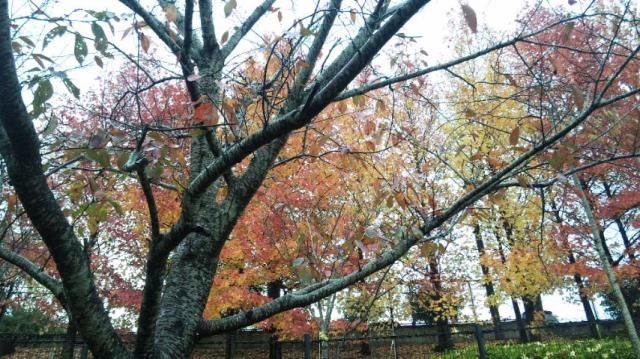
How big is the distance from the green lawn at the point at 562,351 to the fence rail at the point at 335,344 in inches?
16.9

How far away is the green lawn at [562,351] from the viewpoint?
371 inches

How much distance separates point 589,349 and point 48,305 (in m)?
15.0

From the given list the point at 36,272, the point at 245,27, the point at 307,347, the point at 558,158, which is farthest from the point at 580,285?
the point at 36,272

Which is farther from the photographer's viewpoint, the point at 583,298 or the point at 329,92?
the point at 583,298

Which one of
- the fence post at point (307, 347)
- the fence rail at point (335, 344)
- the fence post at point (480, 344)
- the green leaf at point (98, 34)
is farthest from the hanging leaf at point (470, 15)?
the fence post at point (480, 344)

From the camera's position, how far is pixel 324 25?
1926 mm

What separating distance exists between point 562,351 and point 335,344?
5.63 metres

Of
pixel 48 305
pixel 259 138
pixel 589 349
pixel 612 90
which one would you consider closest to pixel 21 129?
pixel 259 138

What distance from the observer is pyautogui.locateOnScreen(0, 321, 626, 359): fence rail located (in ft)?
29.2

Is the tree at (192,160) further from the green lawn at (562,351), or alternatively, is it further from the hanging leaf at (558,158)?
the green lawn at (562,351)

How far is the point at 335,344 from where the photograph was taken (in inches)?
427

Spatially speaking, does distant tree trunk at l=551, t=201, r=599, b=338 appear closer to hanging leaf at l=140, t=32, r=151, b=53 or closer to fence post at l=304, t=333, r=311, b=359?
fence post at l=304, t=333, r=311, b=359

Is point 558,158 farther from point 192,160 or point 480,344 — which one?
point 480,344

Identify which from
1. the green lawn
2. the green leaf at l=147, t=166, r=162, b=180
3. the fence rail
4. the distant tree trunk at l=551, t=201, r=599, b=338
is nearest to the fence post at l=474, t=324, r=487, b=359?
the fence rail
